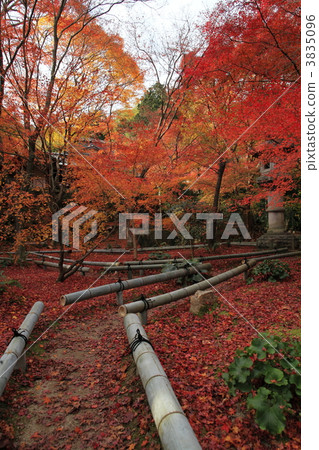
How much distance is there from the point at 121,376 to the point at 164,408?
4.98ft

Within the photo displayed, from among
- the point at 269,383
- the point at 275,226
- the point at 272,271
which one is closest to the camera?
the point at 269,383

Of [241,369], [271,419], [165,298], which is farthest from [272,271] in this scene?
[271,419]

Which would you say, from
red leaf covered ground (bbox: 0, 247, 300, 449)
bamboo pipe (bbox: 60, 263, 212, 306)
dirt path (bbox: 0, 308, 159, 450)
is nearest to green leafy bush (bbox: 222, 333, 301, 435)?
red leaf covered ground (bbox: 0, 247, 300, 449)

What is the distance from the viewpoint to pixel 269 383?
2.29 meters

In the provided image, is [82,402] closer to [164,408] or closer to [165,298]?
[164,408]

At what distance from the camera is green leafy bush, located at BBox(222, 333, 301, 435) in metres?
2.06

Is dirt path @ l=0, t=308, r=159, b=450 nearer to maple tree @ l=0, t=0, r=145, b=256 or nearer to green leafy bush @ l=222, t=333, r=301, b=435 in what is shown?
green leafy bush @ l=222, t=333, r=301, b=435

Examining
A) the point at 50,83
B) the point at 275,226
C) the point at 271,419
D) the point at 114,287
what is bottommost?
the point at 114,287

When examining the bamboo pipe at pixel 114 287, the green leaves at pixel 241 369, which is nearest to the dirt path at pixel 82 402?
the green leaves at pixel 241 369

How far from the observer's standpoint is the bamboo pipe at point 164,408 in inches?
69.4

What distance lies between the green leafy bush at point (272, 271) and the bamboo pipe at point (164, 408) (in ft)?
17.6

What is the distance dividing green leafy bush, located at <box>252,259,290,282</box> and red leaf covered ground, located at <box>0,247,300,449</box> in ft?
2.22

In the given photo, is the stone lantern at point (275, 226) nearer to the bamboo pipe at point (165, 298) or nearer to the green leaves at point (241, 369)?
the bamboo pipe at point (165, 298)

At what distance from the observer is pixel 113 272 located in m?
10.4
